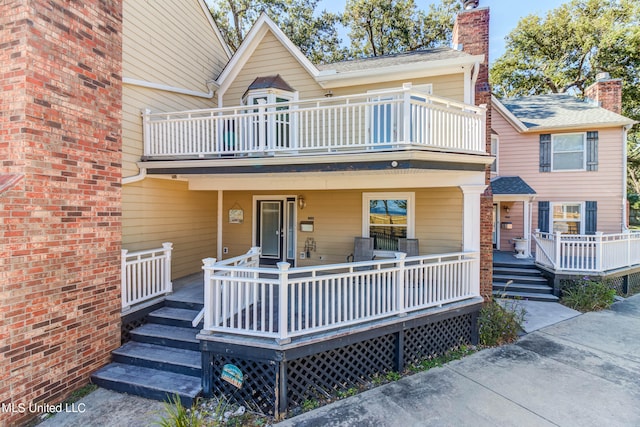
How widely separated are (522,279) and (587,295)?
1.48 metres

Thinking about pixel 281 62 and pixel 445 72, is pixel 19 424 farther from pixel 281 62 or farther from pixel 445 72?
pixel 445 72

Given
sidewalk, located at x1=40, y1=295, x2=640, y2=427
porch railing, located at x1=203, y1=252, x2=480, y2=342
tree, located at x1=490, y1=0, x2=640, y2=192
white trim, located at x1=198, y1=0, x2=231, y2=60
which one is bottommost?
sidewalk, located at x1=40, y1=295, x2=640, y2=427

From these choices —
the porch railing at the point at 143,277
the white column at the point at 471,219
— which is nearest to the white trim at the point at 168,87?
the porch railing at the point at 143,277

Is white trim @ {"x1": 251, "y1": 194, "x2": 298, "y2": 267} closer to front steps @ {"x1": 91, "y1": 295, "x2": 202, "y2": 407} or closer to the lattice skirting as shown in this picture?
front steps @ {"x1": 91, "y1": 295, "x2": 202, "y2": 407}

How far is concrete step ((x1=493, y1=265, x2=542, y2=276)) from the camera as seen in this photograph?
927 cm

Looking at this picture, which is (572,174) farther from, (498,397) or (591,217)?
(498,397)

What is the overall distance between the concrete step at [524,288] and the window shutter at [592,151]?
229 inches

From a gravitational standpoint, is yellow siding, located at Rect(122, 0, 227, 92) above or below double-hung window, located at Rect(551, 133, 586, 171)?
above

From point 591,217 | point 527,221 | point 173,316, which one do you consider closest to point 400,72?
point 173,316

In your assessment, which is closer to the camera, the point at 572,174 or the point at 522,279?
the point at 522,279

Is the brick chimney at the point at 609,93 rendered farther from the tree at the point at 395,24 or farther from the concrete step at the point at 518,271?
the tree at the point at 395,24

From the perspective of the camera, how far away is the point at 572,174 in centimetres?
1160

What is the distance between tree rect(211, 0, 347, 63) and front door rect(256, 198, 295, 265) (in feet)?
41.5

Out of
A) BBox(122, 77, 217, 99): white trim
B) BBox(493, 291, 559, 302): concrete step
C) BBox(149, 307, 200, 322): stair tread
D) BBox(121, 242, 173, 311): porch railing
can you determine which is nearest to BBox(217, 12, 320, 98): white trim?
BBox(122, 77, 217, 99): white trim
